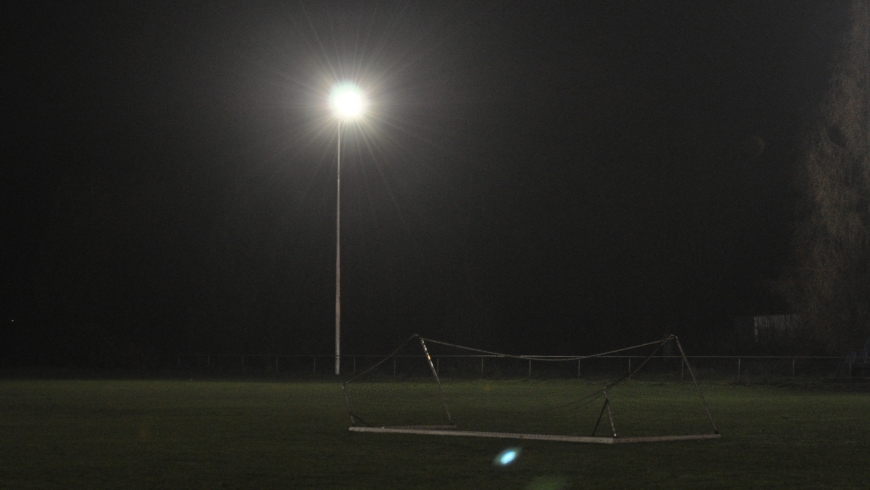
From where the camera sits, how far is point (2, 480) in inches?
459

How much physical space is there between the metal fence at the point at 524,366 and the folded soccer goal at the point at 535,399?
0.37ft

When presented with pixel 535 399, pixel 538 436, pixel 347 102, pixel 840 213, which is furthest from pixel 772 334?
pixel 538 436

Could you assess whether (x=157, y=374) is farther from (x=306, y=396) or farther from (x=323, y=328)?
(x=306, y=396)

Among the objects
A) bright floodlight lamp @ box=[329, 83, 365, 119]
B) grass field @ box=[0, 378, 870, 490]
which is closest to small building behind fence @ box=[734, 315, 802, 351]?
grass field @ box=[0, 378, 870, 490]

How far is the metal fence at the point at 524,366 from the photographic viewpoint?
1555 inches

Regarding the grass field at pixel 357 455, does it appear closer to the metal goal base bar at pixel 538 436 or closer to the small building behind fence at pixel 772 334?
the metal goal base bar at pixel 538 436

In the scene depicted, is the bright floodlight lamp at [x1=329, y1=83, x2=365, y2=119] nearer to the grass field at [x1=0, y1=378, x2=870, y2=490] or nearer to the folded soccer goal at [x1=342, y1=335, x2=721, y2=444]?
the folded soccer goal at [x1=342, y1=335, x2=721, y2=444]

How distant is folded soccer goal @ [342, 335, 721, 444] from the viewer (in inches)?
690

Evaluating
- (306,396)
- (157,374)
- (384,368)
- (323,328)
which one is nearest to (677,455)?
(306,396)

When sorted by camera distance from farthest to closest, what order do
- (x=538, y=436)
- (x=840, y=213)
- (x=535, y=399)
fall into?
(x=840, y=213) → (x=535, y=399) → (x=538, y=436)

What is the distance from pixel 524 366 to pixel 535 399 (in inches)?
770

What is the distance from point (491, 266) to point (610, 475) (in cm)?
4936

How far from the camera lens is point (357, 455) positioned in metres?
14.1

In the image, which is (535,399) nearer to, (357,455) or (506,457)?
(506,457)
